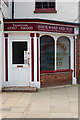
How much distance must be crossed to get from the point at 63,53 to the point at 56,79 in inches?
58.5

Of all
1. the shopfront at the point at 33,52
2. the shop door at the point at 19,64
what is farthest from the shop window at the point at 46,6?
the shop door at the point at 19,64

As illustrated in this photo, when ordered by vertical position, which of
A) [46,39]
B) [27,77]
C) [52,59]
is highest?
[46,39]

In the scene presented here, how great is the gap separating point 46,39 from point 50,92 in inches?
110

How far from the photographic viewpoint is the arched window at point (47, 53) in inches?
392

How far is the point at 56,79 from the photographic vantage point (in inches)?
401

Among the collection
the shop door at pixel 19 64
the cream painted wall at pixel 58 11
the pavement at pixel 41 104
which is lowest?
the pavement at pixel 41 104

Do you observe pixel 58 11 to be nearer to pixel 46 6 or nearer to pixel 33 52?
pixel 46 6

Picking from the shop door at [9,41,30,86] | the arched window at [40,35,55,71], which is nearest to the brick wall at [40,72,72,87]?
the arched window at [40,35,55,71]

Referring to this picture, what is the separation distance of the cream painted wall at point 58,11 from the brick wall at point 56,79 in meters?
3.60

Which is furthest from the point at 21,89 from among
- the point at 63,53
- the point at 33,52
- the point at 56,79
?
the point at 63,53

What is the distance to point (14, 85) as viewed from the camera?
9.66 meters

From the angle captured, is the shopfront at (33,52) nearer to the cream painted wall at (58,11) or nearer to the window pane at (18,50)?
the window pane at (18,50)

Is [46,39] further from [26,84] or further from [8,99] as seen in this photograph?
[8,99]

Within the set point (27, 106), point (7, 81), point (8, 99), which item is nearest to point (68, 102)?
point (27, 106)
